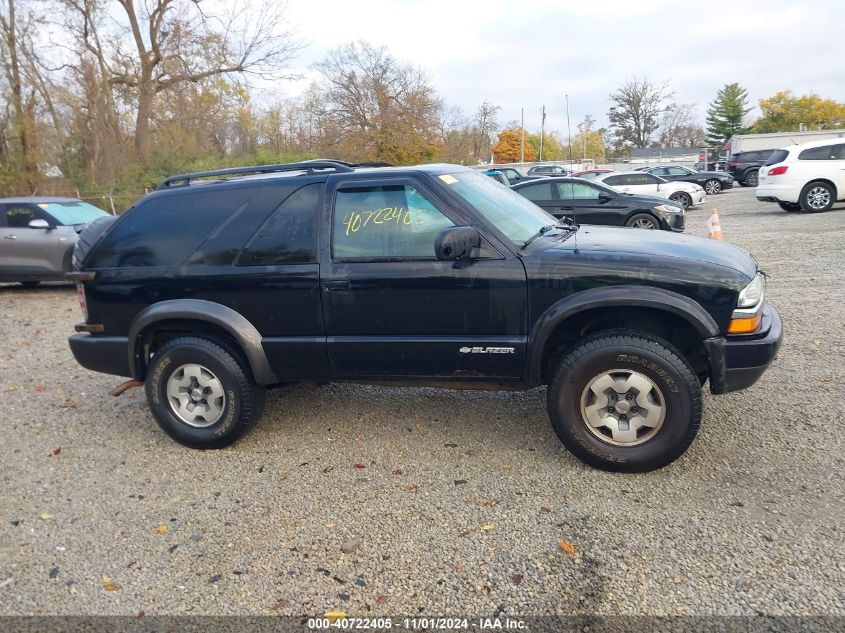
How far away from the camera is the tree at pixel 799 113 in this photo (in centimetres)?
6750

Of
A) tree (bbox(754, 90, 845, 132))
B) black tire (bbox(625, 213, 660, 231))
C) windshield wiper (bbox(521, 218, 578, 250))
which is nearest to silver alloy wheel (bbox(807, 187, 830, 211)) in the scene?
black tire (bbox(625, 213, 660, 231))

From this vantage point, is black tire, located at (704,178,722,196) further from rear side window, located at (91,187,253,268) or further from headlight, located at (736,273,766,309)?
rear side window, located at (91,187,253,268)

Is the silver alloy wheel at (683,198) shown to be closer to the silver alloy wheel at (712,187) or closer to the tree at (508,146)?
the silver alloy wheel at (712,187)

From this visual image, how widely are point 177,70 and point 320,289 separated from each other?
32326mm

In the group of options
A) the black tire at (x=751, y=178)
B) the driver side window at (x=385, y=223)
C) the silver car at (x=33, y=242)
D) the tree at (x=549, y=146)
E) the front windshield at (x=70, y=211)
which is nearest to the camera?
the driver side window at (x=385, y=223)

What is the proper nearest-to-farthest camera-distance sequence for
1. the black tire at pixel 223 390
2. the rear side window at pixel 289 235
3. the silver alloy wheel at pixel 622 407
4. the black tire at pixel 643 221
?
1. the silver alloy wheel at pixel 622 407
2. the rear side window at pixel 289 235
3. the black tire at pixel 223 390
4. the black tire at pixel 643 221

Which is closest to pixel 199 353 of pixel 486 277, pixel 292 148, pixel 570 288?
pixel 486 277

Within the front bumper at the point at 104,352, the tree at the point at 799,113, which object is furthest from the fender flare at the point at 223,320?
the tree at the point at 799,113

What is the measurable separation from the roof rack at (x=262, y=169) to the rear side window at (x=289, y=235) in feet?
1.02

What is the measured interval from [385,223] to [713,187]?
27.7 m

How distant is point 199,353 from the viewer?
4.08m

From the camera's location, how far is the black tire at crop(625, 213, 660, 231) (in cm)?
1252

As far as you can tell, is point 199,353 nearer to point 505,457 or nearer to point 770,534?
point 505,457

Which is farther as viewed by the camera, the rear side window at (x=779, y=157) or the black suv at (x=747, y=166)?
the black suv at (x=747, y=166)
